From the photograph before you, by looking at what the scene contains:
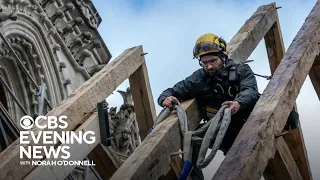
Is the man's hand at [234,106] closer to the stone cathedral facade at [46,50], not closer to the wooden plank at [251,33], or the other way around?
the wooden plank at [251,33]

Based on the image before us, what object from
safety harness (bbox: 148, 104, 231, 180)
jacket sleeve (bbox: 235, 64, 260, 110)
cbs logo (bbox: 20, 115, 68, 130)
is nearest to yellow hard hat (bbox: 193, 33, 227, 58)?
jacket sleeve (bbox: 235, 64, 260, 110)

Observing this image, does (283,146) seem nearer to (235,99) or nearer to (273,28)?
(235,99)

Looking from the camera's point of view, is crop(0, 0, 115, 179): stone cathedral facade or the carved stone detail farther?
the carved stone detail

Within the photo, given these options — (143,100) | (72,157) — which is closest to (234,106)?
(72,157)

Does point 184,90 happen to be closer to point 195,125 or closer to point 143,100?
point 195,125

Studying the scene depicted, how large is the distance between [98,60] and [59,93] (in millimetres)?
2661

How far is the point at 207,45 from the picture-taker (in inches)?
213

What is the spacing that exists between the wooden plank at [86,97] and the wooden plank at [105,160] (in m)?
0.51

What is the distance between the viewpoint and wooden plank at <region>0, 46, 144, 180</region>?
3941 mm

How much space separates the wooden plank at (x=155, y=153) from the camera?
162 inches

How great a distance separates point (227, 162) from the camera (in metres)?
3.73

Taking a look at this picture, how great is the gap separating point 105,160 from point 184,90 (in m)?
0.94

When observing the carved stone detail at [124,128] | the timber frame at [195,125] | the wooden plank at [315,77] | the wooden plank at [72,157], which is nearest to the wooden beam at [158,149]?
the timber frame at [195,125]

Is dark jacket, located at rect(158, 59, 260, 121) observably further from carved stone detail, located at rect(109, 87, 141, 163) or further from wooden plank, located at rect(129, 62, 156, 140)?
carved stone detail, located at rect(109, 87, 141, 163)
